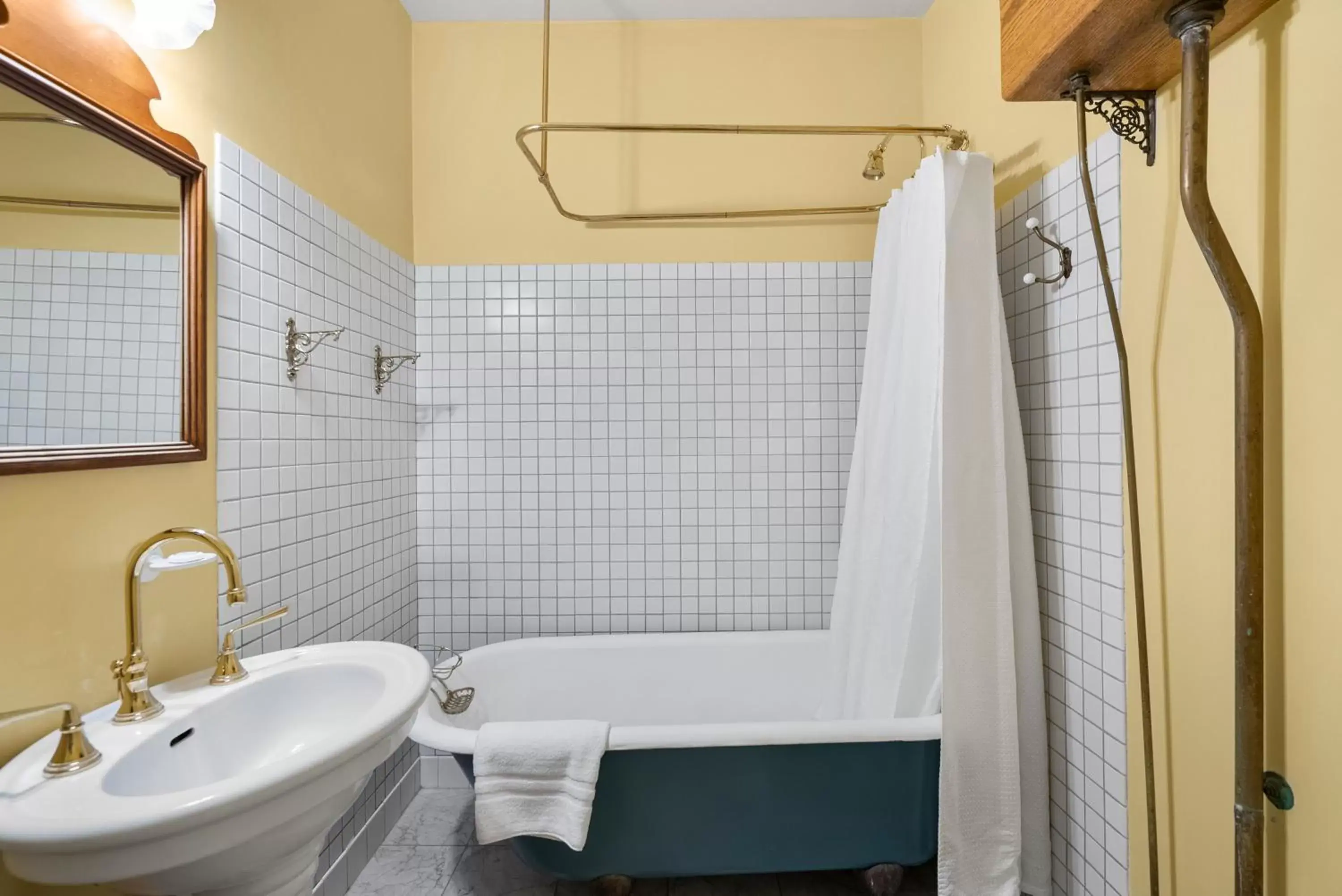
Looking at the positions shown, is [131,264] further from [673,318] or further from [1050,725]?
[1050,725]

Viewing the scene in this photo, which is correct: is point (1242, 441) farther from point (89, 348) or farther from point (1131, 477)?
point (89, 348)

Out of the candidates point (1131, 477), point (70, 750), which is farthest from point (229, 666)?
point (1131, 477)

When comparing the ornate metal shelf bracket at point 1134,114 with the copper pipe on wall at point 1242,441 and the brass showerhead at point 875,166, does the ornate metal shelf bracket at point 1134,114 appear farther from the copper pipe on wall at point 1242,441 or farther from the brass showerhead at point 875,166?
the brass showerhead at point 875,166

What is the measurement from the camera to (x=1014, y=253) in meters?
1.66

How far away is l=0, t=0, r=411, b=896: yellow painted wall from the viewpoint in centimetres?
92

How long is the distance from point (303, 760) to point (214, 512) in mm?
718

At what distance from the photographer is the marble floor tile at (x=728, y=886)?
162 cm

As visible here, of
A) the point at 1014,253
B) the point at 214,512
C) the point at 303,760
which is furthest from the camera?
the point at 1014,253

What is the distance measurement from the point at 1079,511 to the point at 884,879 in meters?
1.05

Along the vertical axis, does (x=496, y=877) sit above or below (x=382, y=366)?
below

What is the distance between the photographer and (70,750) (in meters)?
0.83

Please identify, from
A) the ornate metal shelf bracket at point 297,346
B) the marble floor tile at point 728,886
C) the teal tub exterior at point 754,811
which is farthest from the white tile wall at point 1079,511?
the ornate metal shelf bracket at point 297,346

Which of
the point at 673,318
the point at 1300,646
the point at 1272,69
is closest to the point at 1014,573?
the point at 1300,646

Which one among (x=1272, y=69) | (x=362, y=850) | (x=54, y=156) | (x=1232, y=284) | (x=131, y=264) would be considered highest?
(x=1272, y=69)
